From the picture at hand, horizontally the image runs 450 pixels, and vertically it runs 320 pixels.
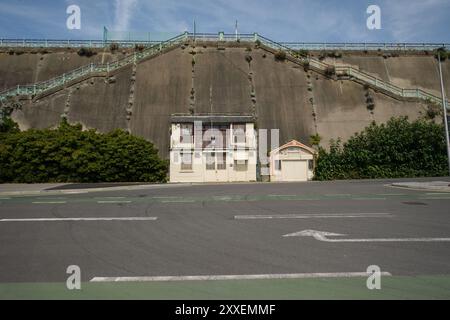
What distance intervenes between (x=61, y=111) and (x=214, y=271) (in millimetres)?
36352

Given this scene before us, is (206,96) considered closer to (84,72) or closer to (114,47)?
(84,72)

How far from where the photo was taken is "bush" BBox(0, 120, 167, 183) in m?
25.2

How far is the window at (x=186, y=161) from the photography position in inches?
1235

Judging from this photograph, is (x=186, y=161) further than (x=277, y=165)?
No

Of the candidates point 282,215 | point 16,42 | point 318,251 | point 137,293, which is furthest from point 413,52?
point 16,42

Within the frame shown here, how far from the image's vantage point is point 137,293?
414cm

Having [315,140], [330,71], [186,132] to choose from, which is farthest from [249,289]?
[330,71]

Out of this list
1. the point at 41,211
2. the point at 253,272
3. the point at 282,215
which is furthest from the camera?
the point at 41,211

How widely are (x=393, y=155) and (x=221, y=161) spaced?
1669cm

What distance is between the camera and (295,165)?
106ft

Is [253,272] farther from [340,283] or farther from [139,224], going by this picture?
[139,224]

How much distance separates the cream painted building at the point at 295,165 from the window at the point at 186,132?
9077mm

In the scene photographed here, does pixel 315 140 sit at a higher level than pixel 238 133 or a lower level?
lower

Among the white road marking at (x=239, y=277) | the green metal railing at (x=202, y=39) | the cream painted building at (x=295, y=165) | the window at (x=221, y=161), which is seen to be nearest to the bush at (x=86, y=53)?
the green metal railing at (x=202, y=39)
